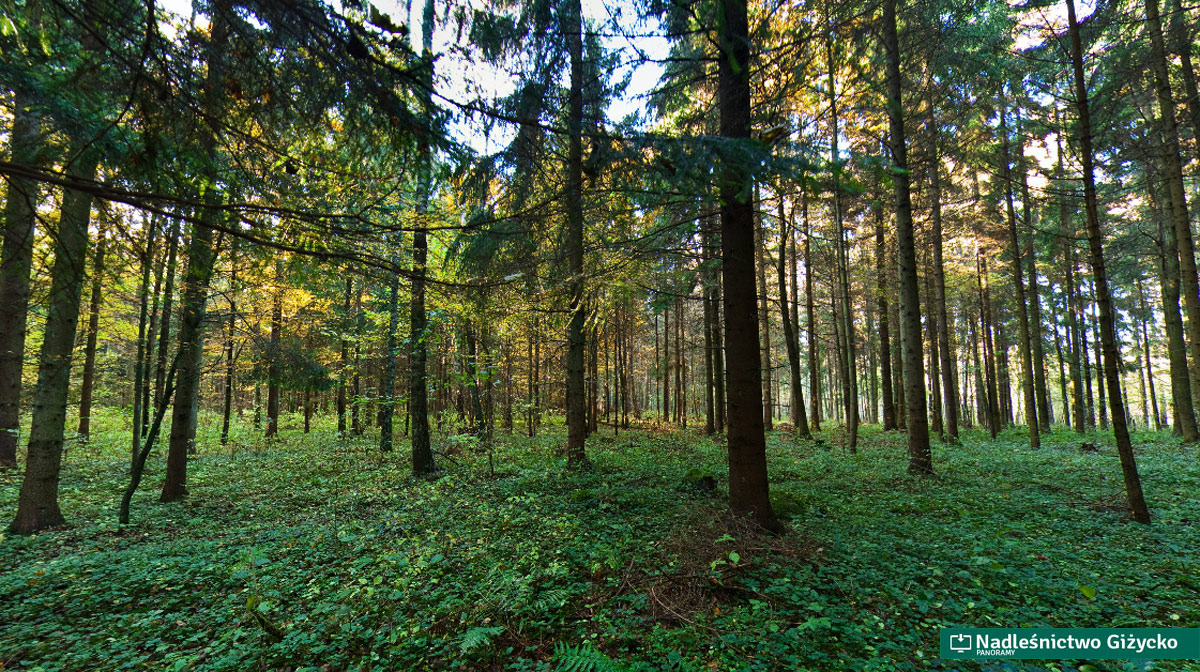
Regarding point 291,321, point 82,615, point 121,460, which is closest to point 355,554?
point 82,615

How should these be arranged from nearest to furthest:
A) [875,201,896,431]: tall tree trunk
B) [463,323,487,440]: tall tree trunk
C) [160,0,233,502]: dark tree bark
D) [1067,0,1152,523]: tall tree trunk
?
1. [160,0,233,502]: dark tree bark
2. [1067,0,1152,523]: tall tree trunk
3. [463,323,487,440]: tall tree trunk
4. [875,201,896,431]: tall tree trunk

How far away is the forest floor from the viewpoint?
333 cm

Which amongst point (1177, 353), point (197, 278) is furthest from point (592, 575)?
point (1177, 353)

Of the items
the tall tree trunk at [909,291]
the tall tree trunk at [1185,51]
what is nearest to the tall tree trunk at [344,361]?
the tall tree trunk at [909,291]

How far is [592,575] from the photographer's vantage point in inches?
178

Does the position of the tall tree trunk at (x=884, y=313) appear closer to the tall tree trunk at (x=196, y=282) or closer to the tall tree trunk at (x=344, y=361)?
the tall tree trunk at (x=196, y=282)

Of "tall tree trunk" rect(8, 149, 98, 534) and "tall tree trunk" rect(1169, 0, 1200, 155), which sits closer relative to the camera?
"tall tree trunk" rect(8, 149, 98, 534)

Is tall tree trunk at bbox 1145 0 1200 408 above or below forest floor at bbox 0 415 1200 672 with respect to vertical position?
above

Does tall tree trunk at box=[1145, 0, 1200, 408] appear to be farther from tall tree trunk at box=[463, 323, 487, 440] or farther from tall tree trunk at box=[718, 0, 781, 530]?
tall tree trunk at box=[463, 323, 487, 440]

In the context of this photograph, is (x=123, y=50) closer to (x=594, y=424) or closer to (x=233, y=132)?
(x=233, y=132)

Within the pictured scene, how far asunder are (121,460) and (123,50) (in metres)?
14.8

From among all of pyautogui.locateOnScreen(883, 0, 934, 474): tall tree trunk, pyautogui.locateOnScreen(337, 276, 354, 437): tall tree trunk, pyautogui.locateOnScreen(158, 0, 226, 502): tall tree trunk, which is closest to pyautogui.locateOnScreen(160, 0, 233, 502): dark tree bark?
pyautogui.locateOnScreen(158, 0, 226, 502): tall tree trunk

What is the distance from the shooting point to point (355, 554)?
214 inches

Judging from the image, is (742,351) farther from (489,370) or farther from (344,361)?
(344,361)
